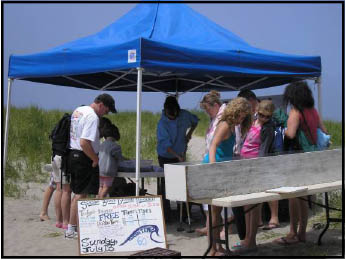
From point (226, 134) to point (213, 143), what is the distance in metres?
0.13

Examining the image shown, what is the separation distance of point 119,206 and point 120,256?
41 centimetres

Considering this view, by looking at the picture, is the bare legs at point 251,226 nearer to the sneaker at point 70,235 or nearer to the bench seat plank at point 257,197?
the bench seat plank at point 257,197

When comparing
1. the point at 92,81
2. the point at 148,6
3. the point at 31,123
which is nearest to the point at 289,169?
the point at 148,6

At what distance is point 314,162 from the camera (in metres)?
4.84

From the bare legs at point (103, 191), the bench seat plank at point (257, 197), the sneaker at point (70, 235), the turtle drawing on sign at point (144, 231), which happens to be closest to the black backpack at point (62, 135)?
the bare legs at point (103, 191)

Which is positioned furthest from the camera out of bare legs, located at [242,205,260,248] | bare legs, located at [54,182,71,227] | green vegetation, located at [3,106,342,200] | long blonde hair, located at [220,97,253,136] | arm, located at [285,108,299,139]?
green vegetation, located at [3,106,342,200]

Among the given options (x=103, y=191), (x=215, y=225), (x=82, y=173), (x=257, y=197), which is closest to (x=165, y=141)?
(x=103, y=191)

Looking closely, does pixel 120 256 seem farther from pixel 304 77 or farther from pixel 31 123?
pixel 31 123

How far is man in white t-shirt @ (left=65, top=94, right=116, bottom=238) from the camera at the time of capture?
5.37 metres

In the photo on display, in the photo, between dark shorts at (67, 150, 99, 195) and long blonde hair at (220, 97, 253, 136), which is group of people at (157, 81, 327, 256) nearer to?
long blonde hair at (220, 97, 253, 136)

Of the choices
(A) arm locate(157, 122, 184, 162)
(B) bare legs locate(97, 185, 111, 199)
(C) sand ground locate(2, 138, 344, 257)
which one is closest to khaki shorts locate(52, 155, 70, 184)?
(B) bare legs locate(97, 185, 111, 199)

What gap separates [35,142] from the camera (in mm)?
12992

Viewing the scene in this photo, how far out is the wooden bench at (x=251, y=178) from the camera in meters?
4.06

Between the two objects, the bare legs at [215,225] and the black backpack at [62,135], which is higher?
the black backpack at [62,135]
